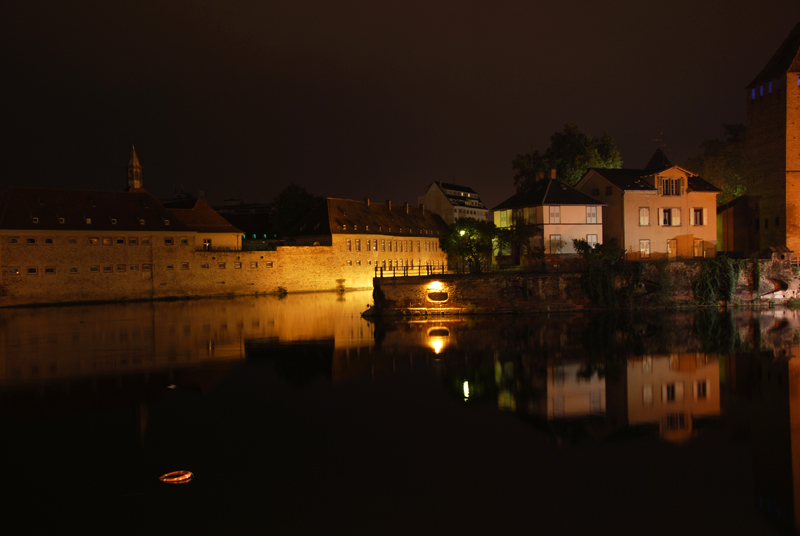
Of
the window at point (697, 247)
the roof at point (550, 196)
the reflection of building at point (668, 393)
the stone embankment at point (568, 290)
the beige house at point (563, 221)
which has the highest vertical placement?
the roof at point (550, 196)

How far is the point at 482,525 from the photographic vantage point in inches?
284

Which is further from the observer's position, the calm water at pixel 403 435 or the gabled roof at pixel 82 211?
the gabled roof at pixel 82 211

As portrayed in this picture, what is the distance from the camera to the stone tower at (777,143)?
3572 centimetres

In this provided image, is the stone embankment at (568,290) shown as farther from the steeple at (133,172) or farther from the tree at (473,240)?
the steeple at (133,172)

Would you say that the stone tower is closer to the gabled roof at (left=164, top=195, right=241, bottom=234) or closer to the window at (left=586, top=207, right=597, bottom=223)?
the window at (left=586, top=207, right=597, bottom=223)

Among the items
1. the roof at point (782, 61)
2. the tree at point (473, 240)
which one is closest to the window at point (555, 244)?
→ the tree at point (473, 240)

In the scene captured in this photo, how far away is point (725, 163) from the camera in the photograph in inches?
1818

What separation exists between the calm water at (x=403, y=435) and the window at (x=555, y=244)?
16.1 m

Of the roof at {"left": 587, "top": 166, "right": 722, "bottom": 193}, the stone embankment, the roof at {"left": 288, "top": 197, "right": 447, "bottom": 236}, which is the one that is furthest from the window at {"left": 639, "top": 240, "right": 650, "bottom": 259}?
the roof at {"left": 288, "top": 197, "right": 447, "bottom": 236}

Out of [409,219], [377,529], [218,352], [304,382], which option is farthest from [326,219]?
[377,529]

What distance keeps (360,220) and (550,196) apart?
19.9 metres

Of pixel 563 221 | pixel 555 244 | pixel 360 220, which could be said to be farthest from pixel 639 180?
pixel 360 220

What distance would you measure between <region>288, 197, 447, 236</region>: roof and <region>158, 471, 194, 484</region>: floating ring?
39205 mm

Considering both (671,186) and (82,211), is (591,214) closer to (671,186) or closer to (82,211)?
(671,186)
